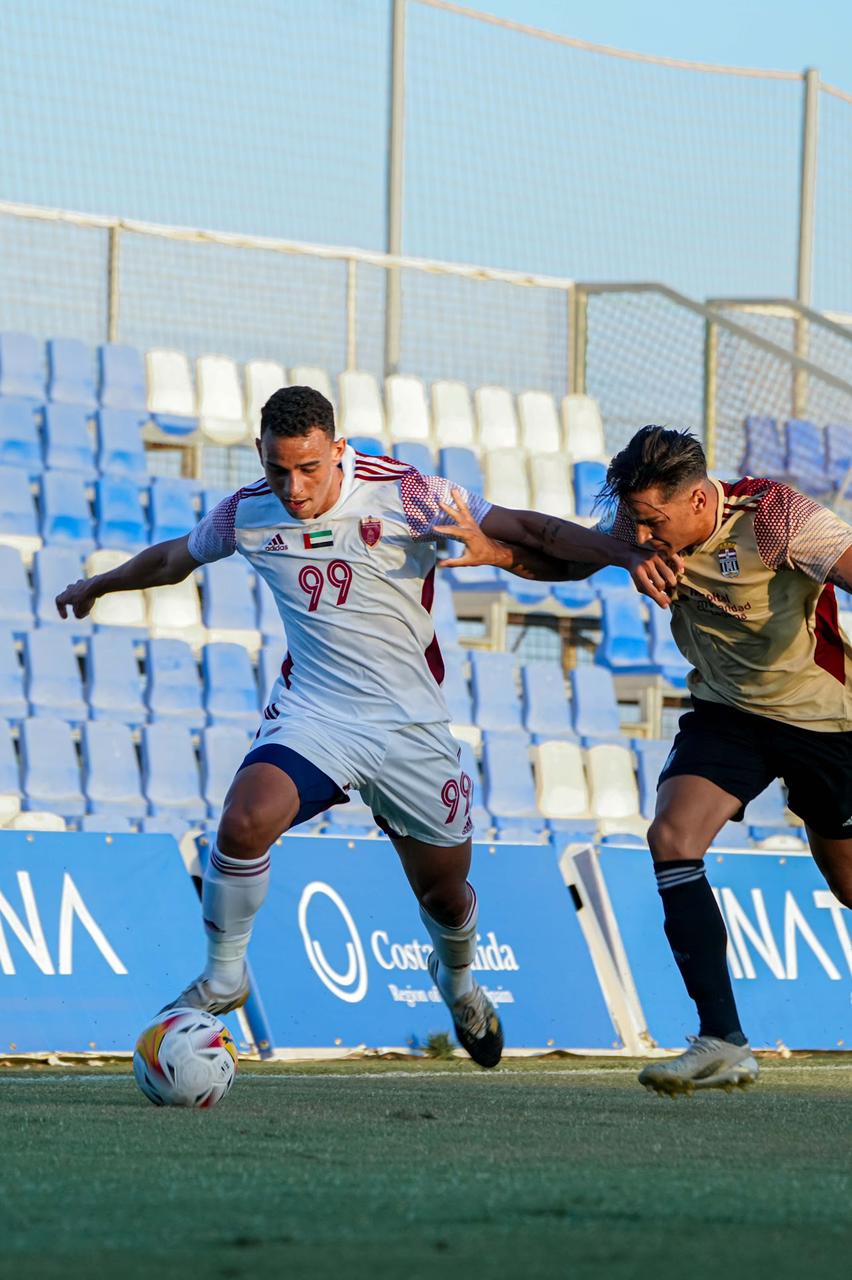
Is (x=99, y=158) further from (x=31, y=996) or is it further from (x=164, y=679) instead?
(x=31, y=996)

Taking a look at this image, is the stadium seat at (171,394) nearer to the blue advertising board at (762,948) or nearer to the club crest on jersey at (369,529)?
the blue advertising board at (762,948)

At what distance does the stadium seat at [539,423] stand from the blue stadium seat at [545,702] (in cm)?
311

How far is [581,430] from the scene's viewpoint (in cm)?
1772

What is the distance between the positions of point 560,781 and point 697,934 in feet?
25.6

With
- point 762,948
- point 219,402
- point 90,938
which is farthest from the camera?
point 219,402

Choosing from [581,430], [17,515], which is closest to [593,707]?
[581,430]

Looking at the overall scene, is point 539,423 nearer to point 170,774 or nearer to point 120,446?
point 120,446

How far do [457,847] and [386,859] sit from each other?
2.86 meters

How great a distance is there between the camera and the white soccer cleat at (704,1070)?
18.7 ft

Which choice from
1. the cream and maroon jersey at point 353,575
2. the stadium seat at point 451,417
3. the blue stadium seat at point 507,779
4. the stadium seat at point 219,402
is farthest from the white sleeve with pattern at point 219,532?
the stadium seat at point 451,417

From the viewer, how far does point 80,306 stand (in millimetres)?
15789

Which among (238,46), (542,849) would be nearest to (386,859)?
(542,849)

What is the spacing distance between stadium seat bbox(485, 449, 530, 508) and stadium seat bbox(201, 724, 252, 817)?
14.1 feet

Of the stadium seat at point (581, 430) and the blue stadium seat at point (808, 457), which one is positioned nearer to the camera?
the stadium seat at point (581, 430)
